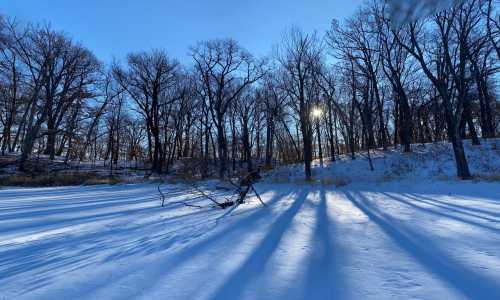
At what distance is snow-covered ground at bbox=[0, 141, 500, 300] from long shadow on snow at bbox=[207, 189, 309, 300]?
1 centimetres

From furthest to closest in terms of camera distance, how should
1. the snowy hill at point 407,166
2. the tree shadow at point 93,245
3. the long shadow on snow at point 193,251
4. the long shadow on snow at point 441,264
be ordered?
the snowy hill at point 407,166
the tree shadow at point 93,245
the long shadow on snow at point 193,251
the long shadow on snow at point 441,264

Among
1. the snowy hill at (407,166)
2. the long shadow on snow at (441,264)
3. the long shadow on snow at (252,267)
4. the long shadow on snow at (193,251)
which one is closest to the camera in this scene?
the long shadow on snow at (441,264)

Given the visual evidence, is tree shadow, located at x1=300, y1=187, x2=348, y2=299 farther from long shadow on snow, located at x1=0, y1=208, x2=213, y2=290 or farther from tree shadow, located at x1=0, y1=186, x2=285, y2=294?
long shadow on snow, located at x1=0, y1=208, x2=213, y2=290

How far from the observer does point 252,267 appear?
2.55 meters

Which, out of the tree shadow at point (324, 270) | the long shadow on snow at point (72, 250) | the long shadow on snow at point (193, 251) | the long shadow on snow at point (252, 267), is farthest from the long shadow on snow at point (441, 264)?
the long shadow on snow at point (72, 250)

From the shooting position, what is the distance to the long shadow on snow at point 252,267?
80.2 inches

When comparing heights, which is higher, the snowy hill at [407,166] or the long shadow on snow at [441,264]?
the snowy hill at [407,166]

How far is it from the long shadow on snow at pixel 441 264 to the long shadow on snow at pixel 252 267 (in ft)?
5.06

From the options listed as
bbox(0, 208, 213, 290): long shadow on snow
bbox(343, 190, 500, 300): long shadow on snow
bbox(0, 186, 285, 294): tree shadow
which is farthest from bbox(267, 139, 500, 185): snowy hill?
bbox(0, 208, 213, 290): long shadow on snow

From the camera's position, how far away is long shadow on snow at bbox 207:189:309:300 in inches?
80.2

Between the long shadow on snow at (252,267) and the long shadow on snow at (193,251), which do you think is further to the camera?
the long shadow on snow at (193,251)

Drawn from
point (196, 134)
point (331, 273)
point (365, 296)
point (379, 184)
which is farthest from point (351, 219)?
point (196, 134)

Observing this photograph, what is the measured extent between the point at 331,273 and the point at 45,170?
27708mm

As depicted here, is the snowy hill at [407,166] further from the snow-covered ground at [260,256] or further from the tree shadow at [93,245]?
the tree shadow at [93,245]
